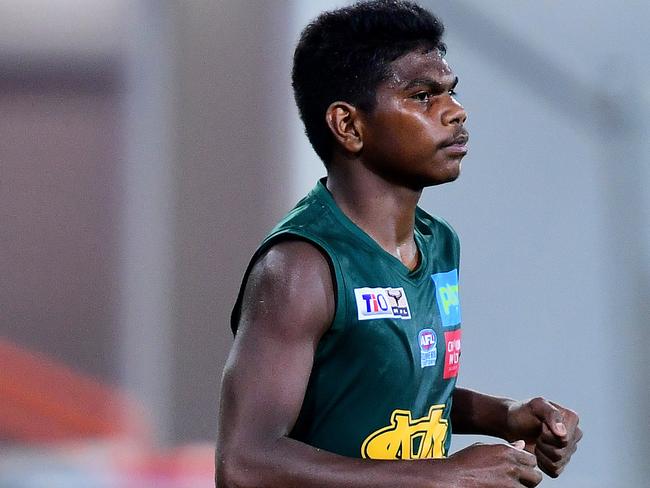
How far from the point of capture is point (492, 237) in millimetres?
3248

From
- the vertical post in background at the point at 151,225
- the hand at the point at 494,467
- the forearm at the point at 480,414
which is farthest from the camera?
the vertical post in background at the point at 151,225

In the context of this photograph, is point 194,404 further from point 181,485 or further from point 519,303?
point 519,303

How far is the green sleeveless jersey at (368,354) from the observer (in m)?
1.29

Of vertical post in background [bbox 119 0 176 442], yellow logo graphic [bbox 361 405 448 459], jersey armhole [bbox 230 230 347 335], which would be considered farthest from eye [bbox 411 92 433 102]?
vertical post in background [bbox 119 0 176 442]

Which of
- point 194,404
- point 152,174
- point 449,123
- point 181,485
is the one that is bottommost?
point 181,485

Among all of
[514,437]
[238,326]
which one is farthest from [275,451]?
[514,437]

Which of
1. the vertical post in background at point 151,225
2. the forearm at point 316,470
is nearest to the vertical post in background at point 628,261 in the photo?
the vertical post in background at point 151,225

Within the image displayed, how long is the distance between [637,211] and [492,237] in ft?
1.43

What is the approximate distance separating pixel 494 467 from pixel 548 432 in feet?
0.89

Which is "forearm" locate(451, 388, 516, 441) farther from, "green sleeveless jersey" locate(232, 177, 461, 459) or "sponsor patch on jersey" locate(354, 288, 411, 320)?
"sponsor patch on jersey" locate(354, 288, 411, 320)

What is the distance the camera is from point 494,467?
116 centimetres

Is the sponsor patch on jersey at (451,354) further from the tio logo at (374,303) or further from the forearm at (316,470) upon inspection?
the forearm at (316,470)

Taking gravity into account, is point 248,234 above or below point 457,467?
above

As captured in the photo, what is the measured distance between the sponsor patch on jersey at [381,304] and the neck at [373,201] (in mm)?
85
